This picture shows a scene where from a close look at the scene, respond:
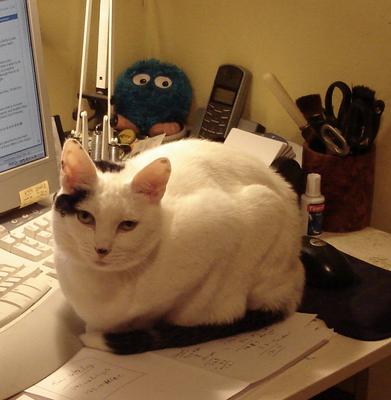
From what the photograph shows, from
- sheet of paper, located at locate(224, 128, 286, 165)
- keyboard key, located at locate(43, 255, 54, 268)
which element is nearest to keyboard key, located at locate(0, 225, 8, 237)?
keyboard key, located at locate(43, 255, 54, 268)

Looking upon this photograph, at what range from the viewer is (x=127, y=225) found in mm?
872

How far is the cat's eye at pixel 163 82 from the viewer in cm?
164

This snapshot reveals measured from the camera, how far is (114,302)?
0.93 m

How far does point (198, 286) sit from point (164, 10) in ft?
3.22

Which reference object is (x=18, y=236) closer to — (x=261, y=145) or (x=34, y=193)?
(x=34, y=193)

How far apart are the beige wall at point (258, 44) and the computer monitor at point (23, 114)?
40cm

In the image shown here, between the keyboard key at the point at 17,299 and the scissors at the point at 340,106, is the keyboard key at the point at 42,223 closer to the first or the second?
the keyboard key at the point at 17,299

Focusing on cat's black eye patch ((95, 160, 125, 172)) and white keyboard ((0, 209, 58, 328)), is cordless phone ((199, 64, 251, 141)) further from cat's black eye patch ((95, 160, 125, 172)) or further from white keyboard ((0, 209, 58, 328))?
cat's black eye patch ((95, 160, 125, 172))

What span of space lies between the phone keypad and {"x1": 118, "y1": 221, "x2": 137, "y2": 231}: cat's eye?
0.72 m

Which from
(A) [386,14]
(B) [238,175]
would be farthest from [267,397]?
(A) [386,14]

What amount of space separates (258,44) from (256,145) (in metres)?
0.30

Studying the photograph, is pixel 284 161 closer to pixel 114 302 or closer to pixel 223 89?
pixel 223 89

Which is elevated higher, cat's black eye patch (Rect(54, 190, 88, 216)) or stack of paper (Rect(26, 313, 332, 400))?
cat's black eye patch (Rect(54, 190, 88, 216))

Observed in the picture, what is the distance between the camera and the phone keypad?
158 cm
